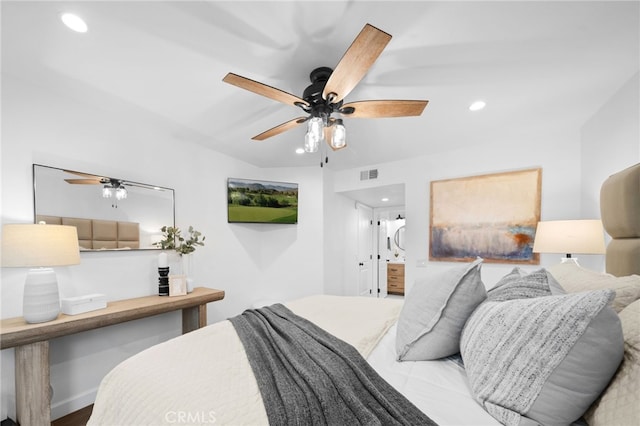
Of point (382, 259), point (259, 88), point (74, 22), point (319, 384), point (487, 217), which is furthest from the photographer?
point (382, 259)

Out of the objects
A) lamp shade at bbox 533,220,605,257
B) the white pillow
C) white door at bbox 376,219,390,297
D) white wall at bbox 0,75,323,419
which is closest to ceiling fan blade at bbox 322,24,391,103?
the white pillow

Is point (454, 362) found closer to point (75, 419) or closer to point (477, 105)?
point (477, 105)

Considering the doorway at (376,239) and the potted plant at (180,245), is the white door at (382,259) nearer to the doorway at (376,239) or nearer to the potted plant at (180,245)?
the doorway at (376,239)

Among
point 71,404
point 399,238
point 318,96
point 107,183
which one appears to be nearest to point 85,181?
point 107,183

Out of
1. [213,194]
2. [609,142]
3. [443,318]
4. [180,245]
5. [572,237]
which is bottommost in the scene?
[443,318]

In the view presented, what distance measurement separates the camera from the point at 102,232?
2.29 m

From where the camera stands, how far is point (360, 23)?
1.45m

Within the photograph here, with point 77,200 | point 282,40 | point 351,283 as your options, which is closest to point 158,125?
point 77,200

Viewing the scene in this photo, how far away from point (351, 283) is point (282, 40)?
412cm

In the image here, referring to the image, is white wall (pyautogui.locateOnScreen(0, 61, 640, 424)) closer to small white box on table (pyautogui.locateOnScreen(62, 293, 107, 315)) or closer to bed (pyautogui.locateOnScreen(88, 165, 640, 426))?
small white box on table (pyautogui.locateOnScreen(62, 293, 107, 315))

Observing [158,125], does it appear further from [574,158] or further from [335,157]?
[574,158]

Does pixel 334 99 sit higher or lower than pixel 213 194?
higher

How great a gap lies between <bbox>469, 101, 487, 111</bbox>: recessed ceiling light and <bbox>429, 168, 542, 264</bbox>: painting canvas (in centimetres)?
102

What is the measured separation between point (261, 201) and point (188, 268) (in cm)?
138
